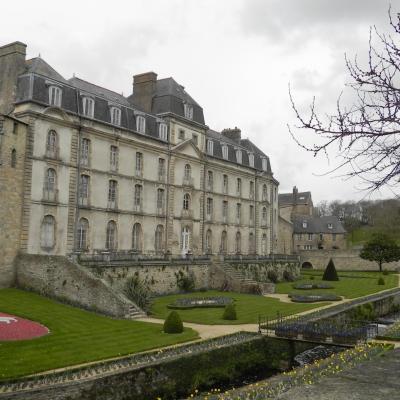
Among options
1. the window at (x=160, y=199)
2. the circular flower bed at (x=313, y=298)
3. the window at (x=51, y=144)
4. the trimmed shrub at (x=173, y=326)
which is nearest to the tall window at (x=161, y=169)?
the window at (x=160, y=199)

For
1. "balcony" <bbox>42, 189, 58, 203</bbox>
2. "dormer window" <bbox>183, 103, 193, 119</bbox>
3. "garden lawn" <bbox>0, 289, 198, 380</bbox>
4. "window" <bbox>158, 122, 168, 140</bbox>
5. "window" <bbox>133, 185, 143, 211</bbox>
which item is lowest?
"garden lawn" <bbox>0, 289, 198, 380</bbox>

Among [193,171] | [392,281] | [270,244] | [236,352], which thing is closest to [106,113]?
[193,171]

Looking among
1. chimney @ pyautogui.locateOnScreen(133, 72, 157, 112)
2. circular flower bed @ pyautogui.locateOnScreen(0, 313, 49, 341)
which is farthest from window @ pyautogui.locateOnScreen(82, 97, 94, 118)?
circular flower bed @ pyautogui.locateOnScreen(0, 313, 49, 341)

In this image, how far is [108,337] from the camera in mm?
15633

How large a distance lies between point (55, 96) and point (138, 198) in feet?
27.3

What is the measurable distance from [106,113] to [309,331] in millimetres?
18556


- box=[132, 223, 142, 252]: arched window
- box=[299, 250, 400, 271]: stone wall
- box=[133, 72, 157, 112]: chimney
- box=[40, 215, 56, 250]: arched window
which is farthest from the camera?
box=[299, 250, 400, 271]: stone wall

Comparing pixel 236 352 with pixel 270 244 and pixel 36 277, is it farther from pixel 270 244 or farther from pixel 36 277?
pixel 270 244

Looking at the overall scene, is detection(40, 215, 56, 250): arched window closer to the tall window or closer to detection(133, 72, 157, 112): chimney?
the tall window

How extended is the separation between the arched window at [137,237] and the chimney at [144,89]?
914 centimetres

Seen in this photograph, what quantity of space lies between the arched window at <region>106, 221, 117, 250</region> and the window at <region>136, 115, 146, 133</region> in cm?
640

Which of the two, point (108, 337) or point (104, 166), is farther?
point (104, 166)

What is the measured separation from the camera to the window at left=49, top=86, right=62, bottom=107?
25.8m

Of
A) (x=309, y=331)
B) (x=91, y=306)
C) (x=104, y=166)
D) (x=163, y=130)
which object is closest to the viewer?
(x=309, y=331)
